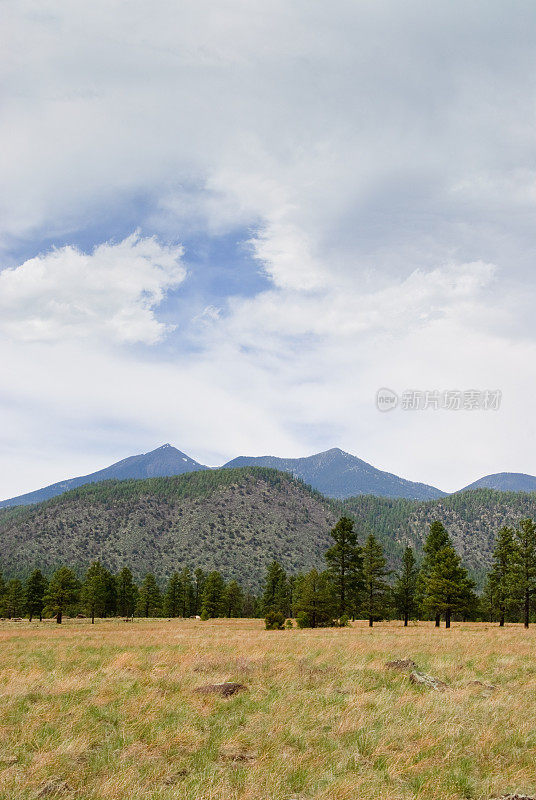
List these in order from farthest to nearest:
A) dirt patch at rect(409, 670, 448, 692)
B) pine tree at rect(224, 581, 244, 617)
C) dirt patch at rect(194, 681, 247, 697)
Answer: pine tree at rect(224, 581, 244, 617), dirt patch at rect(409, 670, 448, 692), dirt patch at rect(194, 681, 247, 697)

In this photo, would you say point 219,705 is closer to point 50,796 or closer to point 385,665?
point 50,796

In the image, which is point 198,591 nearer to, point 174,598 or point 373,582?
point 174,598

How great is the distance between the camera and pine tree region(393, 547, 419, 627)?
210 feet

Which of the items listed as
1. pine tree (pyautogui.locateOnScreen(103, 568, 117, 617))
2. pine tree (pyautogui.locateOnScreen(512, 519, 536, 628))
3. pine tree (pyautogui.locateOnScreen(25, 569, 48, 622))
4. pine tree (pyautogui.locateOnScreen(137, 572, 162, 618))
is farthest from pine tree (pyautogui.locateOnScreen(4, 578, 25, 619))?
pine tree (pyautogui.locateOnScreen(512, 519, 536, 628))

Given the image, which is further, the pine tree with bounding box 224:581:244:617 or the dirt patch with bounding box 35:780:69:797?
the pine tree with bounding box 224:581:244:617

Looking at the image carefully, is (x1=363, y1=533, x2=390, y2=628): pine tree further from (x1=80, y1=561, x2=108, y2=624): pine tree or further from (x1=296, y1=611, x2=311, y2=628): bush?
(x1=80, y1=561, x2=108, y2=624): pine tree

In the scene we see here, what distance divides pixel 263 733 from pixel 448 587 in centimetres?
4077

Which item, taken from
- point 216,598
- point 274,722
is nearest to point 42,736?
point 274,722

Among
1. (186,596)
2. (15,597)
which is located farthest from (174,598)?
(15,597)

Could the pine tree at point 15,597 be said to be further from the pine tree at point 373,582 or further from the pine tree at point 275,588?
the pine tree at point 373,582

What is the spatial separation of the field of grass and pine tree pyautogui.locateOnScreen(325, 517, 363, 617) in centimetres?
3185

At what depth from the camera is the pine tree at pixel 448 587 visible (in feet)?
142

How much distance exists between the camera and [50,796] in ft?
19.0

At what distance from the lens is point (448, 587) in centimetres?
4319
